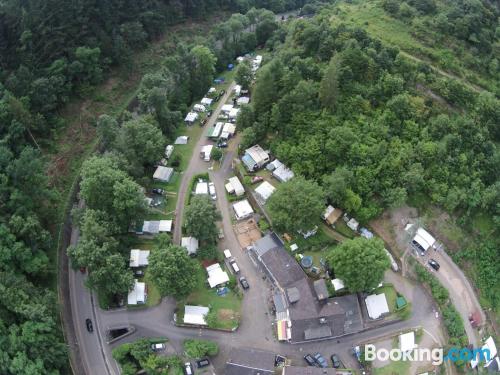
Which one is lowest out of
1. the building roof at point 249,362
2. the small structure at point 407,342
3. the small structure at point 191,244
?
the small structure at point 407,342

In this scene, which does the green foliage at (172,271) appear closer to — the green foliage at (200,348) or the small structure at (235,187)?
the green foliage at (200,348)

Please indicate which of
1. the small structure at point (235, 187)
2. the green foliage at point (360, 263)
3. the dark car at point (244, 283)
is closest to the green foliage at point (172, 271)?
the dark car at point (244, 283)

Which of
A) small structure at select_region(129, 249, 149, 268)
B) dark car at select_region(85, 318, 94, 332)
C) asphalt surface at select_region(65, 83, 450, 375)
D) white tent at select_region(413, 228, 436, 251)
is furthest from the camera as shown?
white tent at select_region(413, 228, 436, 251)

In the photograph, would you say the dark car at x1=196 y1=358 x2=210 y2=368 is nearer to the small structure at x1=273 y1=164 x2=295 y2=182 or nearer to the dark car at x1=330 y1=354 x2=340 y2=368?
the dark car at x1=330 y1=354 x2=340 y2=368

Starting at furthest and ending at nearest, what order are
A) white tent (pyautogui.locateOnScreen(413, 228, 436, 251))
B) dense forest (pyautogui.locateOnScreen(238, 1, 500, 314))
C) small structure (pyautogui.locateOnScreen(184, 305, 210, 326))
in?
dense forest (pyautogui.locateOnScreen(238, 1, 500, 314)) → white tent (pyautogui.locateOnScreen(413, 228, 436, 251)) → small structure (pyautogui.locateOnScreen(184, 305, 210, 326))

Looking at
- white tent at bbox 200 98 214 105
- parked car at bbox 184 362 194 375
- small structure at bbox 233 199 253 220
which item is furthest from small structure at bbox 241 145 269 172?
parked car at bbox 184 362 194 375

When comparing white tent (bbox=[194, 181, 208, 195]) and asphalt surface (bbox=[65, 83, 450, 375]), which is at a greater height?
white tent (bbox=[194, 181, 208, 195])
